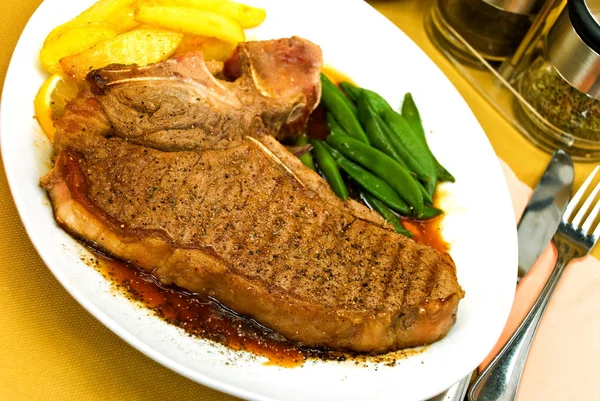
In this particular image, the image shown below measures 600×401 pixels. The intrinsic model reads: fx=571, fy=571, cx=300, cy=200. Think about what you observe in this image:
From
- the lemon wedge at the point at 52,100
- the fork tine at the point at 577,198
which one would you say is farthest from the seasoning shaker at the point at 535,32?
the lemon wedge at the point at 52,100

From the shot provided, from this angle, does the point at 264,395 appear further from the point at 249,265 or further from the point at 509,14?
the point at 509,14

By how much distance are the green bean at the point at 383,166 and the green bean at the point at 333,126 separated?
0.20 ft

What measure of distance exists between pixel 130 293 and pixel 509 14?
3.33 m

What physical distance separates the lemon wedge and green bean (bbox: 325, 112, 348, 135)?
4.83ft

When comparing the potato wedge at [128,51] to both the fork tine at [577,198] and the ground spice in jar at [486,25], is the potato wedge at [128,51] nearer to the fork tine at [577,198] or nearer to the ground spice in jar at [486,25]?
the ground spice in jar at [486,25]

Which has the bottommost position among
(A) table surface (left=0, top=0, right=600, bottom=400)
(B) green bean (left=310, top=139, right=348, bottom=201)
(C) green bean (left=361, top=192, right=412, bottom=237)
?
(A) table surface (left=0, top=0, right=600, bottom=400)

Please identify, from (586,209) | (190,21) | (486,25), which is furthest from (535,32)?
(190,21)

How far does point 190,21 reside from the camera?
301 centimetres

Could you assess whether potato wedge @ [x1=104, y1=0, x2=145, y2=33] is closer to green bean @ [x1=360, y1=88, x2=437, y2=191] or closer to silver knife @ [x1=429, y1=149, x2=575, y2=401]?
green bean @ [x1=360, y1=88, x2=437, y2=191]

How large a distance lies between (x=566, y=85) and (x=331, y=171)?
5.92 feet

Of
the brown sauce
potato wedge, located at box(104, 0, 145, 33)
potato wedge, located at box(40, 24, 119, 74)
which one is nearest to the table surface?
the brown sauce

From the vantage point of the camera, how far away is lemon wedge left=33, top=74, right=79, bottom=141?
268 centimetres

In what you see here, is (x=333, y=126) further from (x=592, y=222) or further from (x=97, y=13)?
(x=592, y=222)

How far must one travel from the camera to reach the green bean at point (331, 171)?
3.25 meters
